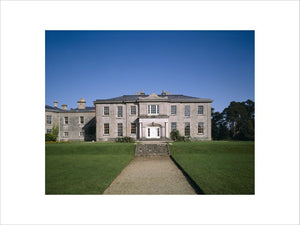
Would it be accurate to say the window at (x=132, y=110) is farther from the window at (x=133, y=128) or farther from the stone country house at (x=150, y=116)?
the window at (x=133, y=128)

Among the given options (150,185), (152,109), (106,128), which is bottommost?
(150,185)

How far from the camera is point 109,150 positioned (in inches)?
501

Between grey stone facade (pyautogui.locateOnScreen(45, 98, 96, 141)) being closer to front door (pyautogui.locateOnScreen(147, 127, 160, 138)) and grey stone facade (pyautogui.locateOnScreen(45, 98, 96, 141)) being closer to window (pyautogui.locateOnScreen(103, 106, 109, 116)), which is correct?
window (pyautogui.locateOnScreen(103, 106, 109, 116))

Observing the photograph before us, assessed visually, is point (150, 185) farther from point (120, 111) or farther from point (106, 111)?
point (106, 111)

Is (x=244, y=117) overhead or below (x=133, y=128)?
overhead

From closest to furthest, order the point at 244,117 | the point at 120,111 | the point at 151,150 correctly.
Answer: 1. the point at 151,150
2. the point at 244,117
3. the point at 120,111

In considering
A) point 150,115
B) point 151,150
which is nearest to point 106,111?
point 150,115

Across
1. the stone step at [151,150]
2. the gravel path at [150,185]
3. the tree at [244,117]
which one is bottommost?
the stone step at [151,150]

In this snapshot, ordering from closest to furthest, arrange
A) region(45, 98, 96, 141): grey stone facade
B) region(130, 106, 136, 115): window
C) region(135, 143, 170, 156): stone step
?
region(135, 143, 170, 156): stone step < region(130, 106, 136, 115): window < region(45, 98, 96, 141): grey stone facade

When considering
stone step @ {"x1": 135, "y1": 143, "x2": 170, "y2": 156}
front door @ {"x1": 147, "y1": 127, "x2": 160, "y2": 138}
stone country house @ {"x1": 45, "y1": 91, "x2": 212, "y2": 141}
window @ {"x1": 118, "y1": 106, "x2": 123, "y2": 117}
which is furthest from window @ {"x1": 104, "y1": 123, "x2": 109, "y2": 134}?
stone step @ {"x1": 135, "y1": 143, "x2": 170, "y2": 156}

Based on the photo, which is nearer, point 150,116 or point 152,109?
point 150,116

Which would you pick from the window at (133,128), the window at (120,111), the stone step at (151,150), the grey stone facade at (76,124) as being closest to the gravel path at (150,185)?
the stone step at (151,150)
